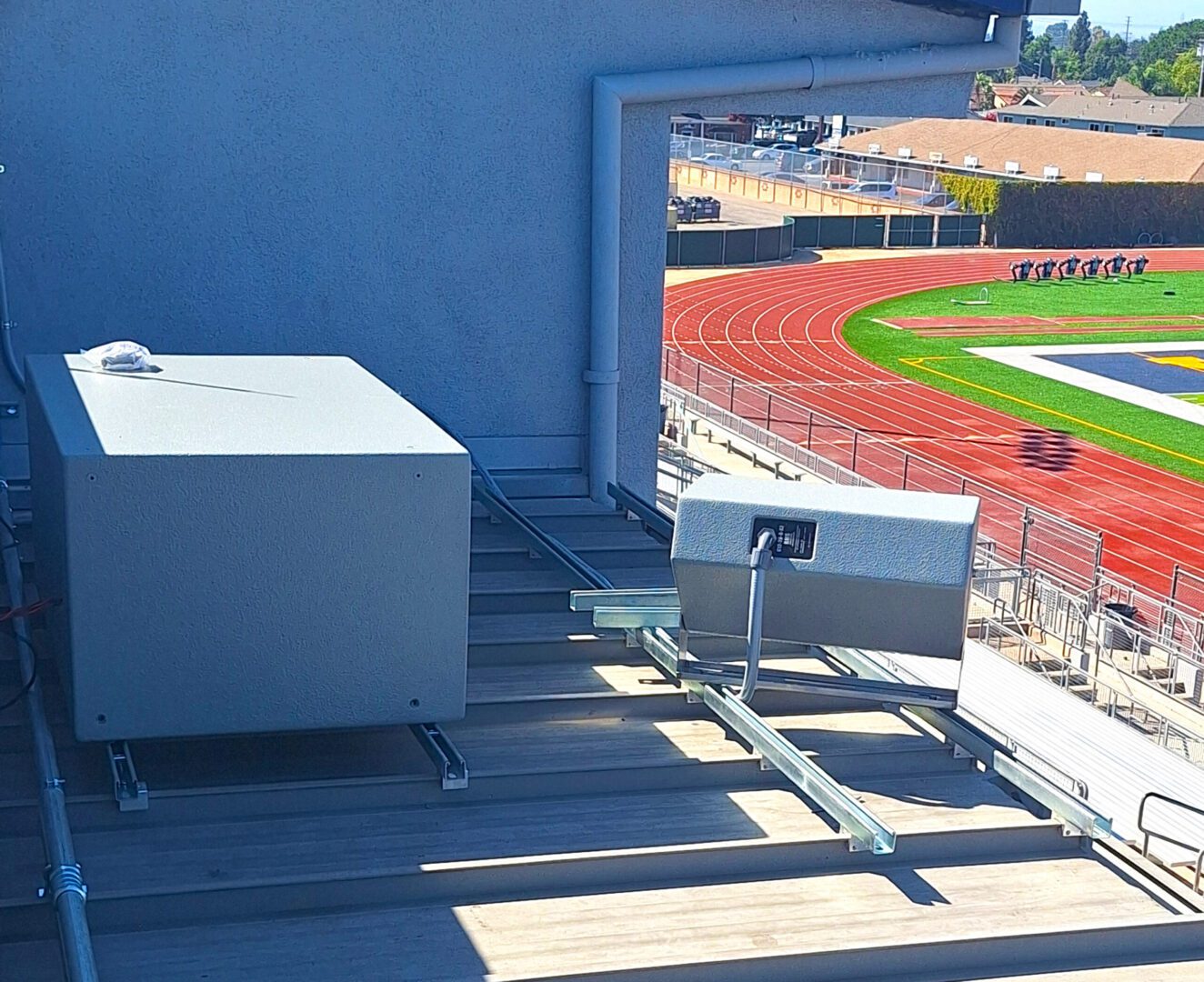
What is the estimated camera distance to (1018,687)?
15398 mm

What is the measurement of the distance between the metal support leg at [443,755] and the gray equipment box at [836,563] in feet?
3.29

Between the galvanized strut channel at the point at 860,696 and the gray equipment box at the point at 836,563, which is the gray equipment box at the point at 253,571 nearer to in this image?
the gray equipment box at the point at 836,563

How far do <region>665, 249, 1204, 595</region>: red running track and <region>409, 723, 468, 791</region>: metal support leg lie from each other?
62.5 feet

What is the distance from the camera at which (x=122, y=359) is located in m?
6.21

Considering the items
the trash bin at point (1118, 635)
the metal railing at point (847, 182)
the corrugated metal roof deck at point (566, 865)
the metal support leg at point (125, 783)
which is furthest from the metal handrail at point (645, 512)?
the metal railing at point (847, 182)

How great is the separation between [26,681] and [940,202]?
70.3 m

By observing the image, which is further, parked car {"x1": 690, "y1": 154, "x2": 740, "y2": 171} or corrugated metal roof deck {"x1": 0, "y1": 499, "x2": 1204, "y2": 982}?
parked car {"x1": 690, "y1": 154, "x2": 740, "y2": 171}

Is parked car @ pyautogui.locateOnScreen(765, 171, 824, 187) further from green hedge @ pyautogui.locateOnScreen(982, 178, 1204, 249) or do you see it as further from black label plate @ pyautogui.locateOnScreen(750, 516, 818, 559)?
black label plate @ pyautogui.locateOnScreen(750, 516, 818, 559)

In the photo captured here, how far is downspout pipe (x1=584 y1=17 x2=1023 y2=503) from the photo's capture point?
30.2 feet

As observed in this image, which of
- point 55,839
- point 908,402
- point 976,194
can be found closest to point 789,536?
point 55,839

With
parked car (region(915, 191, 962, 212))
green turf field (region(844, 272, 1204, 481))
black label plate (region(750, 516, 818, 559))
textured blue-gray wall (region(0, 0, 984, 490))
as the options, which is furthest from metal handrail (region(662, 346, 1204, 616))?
parked car (region(915, 191, 962, 212))

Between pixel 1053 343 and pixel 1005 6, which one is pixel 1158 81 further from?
pixel 1005 6

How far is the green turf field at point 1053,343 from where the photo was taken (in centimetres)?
3525

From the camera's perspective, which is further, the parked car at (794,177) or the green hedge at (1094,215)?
the parked car at (794,177)
